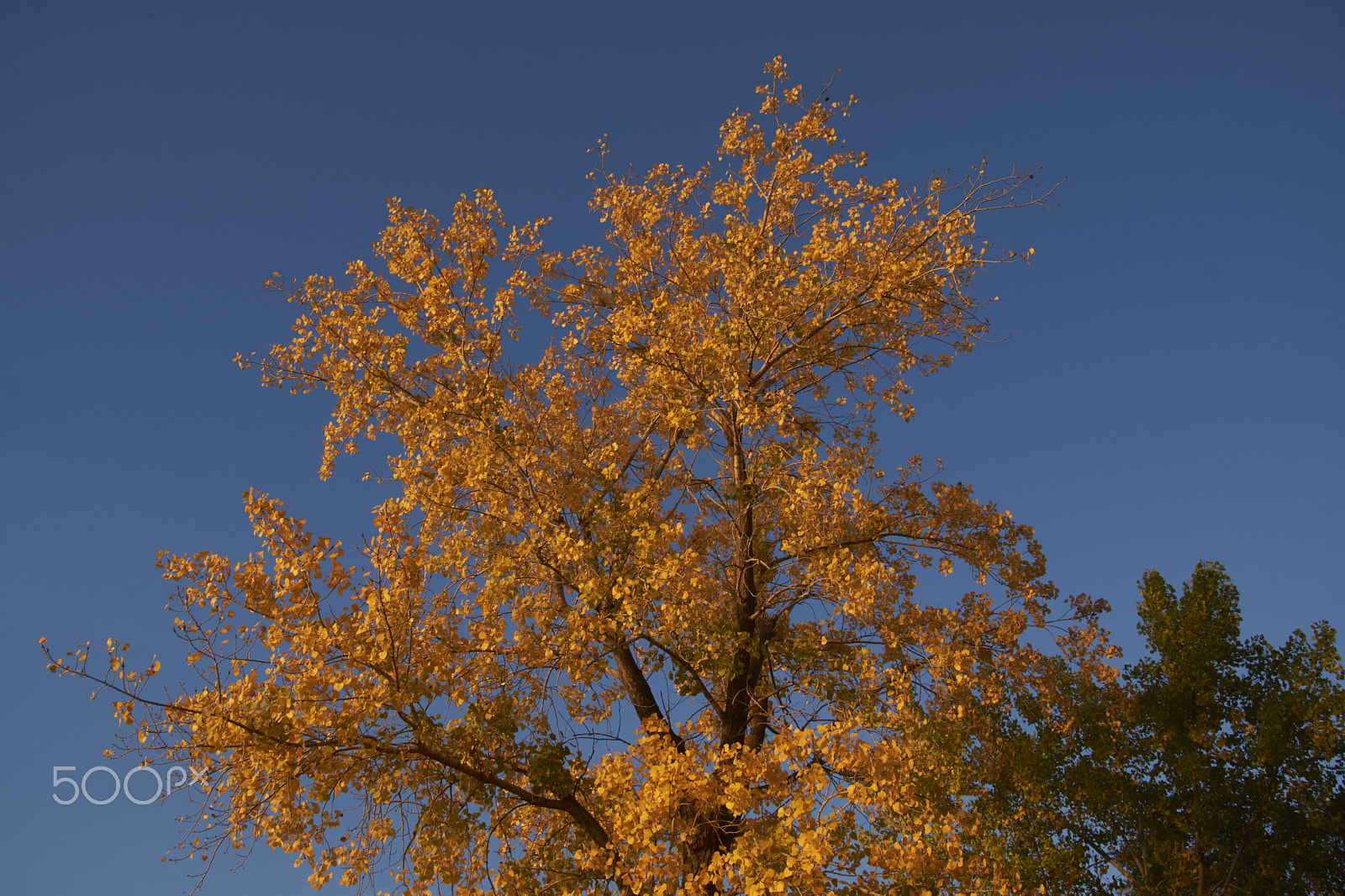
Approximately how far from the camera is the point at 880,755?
804 centimetres

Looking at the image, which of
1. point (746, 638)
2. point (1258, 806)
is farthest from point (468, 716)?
point (1258, 806)

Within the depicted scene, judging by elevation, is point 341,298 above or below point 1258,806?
above

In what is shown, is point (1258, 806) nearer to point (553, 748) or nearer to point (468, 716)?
point (553, 748)

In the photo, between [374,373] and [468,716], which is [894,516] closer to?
[468,716]

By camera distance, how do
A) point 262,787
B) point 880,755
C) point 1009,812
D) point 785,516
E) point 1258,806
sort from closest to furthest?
1. point 262,787
2. point 880,755
3. point 785,516
4. point 1258,806
5. point 1009,812

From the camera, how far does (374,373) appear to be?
10.6 m

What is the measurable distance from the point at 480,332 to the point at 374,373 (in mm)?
1531

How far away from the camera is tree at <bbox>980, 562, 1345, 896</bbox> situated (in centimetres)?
1491

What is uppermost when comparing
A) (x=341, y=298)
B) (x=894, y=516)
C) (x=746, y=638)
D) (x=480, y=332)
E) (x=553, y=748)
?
(x=341, y=298)

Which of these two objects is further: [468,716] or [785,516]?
[785,516]

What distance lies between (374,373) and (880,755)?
7.89 m

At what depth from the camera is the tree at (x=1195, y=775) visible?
14.9 m

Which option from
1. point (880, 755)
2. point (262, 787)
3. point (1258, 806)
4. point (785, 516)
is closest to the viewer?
point (262, 787)

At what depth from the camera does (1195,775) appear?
15.3m
